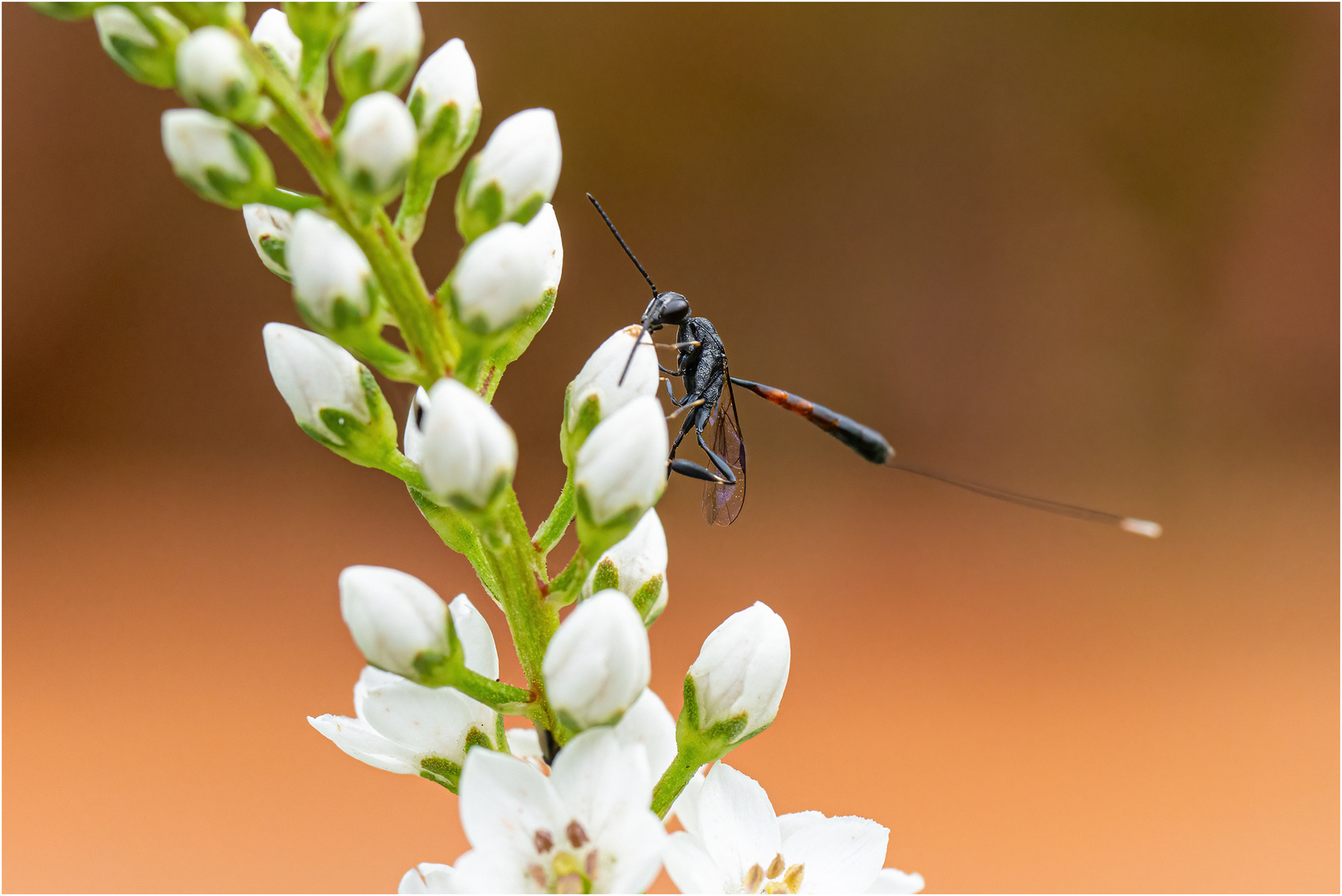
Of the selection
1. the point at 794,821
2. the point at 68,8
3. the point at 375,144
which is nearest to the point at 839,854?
the point at 794,821

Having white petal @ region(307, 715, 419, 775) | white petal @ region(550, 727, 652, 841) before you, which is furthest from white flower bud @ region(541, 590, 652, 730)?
white petal @ region(307, 715, 419, 775)

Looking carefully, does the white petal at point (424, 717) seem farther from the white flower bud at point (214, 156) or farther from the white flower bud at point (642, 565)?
the white flower bud at point (214, 156)

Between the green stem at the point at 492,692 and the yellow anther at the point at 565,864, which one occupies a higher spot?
the green stem at the point at 492,692

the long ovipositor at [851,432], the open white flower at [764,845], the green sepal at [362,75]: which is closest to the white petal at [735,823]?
the open white flower at [764,845]

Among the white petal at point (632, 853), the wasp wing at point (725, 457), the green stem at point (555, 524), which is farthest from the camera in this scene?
the wasp wing at point (725, 457)

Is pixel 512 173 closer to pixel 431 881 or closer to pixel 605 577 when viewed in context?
pixel 605 577

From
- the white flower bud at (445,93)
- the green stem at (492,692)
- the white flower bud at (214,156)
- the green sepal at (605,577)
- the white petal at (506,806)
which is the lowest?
the white petal at (506,806)
